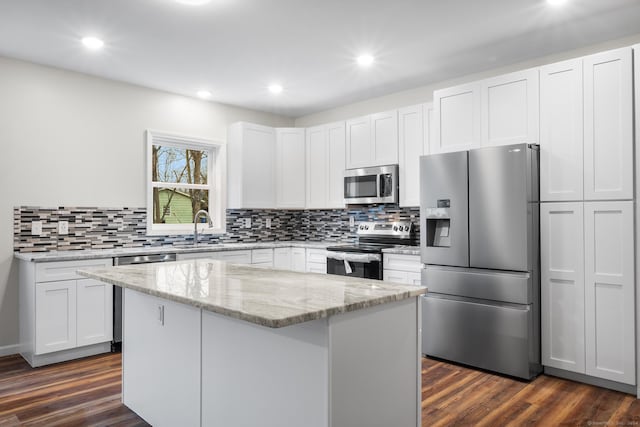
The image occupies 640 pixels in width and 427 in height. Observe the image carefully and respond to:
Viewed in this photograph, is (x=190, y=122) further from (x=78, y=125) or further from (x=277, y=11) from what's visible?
(x=277, y=11)

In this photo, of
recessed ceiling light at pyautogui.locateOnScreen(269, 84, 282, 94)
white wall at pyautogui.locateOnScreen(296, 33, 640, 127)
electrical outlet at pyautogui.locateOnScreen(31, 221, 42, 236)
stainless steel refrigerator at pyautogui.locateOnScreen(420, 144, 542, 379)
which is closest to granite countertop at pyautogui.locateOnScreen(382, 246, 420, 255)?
stainless steel refrigerator at pyautogui.locateOnScreen(420, 144, 542, 379)

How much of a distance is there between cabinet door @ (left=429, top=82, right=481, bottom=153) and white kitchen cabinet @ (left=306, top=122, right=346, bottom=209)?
1506 mm

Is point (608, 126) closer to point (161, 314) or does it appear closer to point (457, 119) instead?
point (457, 119)

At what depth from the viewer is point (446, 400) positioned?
283 centimetres

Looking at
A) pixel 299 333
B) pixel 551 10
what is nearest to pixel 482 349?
pixel 299 333

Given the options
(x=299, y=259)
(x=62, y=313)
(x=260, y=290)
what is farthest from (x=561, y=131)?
(x=62, y=313)

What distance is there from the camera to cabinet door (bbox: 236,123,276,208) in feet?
17.1

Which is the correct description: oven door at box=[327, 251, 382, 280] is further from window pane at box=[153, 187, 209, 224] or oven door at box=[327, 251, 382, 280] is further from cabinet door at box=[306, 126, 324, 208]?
window pane at box=[153, 187, 209, 224]

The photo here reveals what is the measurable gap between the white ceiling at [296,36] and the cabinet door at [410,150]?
37 centimetres

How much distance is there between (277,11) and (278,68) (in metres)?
1.15

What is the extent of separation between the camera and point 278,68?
411 centimetres

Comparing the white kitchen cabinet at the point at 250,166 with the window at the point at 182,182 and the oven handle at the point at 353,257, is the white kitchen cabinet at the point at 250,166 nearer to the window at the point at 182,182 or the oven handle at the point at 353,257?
the window at the point at 182,182

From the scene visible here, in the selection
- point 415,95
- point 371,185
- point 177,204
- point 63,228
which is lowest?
point 63,228

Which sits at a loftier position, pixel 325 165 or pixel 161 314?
pixel 325 165
